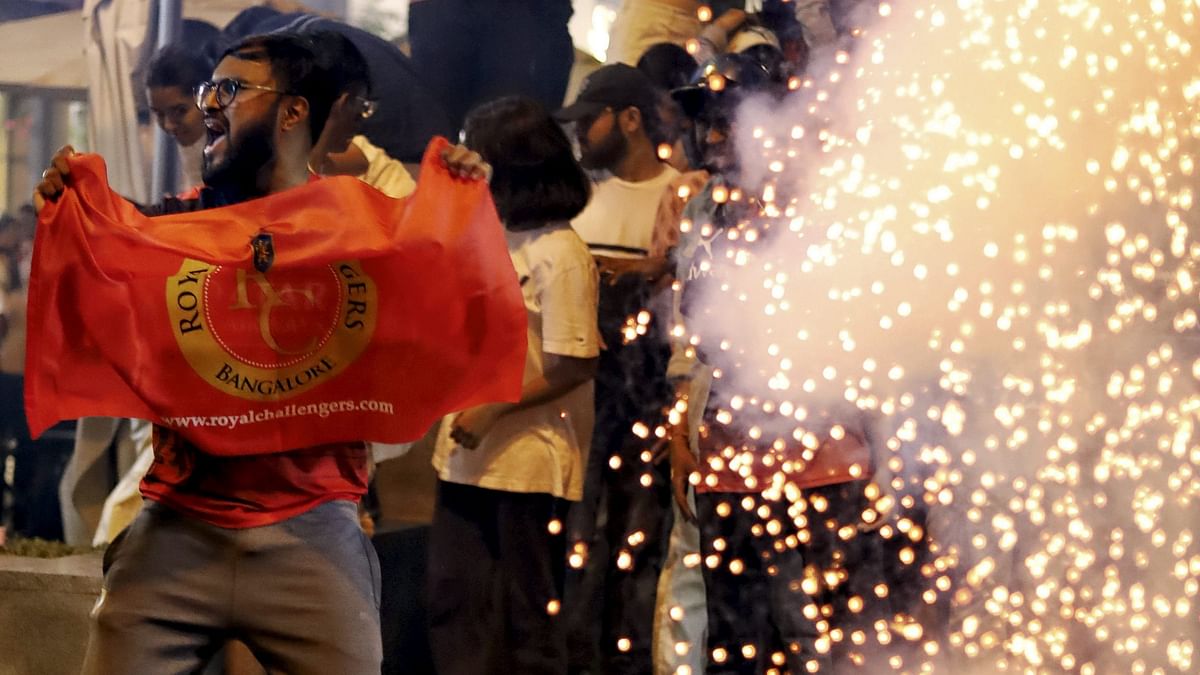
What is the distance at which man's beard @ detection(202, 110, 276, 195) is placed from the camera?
2.42 metres

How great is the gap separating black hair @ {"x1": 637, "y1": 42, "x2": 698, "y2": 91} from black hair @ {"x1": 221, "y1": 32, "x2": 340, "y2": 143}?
1.36m

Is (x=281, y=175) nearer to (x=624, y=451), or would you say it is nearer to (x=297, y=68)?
(x=297, y=68)

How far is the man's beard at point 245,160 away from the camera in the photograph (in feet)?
7.94

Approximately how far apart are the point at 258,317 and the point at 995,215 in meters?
1.73

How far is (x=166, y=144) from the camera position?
13.4ft

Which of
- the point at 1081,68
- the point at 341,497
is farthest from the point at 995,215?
the point at 341,497

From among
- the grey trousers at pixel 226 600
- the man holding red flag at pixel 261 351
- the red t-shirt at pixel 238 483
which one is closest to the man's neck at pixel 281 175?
the man holding red flag at pixel 261 351

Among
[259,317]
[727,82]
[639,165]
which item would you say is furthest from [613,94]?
[259,317]

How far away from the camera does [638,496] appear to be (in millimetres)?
3637

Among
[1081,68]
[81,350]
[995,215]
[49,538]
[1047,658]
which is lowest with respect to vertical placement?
[49,538]

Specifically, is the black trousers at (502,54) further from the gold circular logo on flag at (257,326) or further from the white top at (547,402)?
the gold circular logo on flag at (257,326)

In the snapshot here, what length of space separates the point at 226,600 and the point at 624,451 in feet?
5.31

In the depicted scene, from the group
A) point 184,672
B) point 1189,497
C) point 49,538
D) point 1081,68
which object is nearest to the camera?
point 184,672

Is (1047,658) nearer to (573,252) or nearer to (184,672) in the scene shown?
(573,252)
